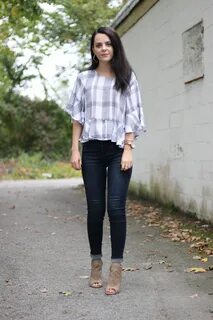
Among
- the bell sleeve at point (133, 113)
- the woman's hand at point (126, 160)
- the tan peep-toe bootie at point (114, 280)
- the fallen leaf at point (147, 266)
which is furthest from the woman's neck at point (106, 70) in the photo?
the fallen leaf at point (147, 266)

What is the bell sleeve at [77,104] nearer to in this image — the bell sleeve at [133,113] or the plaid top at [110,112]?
the plaid top at [110,112]

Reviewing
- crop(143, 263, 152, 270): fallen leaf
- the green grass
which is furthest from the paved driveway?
the green grass

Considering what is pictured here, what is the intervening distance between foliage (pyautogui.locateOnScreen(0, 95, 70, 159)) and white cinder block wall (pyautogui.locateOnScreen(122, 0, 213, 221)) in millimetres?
13420

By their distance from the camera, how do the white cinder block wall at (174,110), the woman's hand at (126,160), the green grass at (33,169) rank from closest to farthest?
the woman's hand at (126,160) → the white cinder block wall at (174,110) → the green grass at (33,169)

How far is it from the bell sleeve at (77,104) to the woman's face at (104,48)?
0.25 m

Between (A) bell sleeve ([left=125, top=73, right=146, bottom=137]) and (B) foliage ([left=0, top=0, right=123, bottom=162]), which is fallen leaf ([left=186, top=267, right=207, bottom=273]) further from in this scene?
(B) foliage ([left=0, top=0, right=123, bottom=162])

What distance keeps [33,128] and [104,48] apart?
19724 millimetres

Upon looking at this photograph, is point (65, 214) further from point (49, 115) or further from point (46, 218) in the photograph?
point (49, 115)

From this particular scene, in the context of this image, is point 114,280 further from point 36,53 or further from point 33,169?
point 33,169

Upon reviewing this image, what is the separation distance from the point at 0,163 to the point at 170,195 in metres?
14.0

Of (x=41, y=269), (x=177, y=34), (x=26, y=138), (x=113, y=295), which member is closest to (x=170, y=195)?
(x=177, y=34)

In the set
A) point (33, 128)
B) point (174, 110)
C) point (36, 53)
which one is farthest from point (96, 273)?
point (33, 128)

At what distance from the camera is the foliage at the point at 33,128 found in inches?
935

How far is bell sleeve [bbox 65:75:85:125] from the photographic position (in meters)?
4.58
